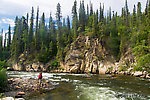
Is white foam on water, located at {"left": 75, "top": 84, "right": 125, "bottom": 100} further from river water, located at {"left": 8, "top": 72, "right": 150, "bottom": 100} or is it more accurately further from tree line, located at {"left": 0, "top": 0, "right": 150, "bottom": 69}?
tree line, located at {"left": 0, "top": 0, "right": 150, "bottom": 69}

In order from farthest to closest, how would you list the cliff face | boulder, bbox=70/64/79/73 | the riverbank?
boulder, bbox=70/64/79/73
the cliff face
the riverbank

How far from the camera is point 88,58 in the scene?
144 ft

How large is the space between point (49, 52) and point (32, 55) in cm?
1063

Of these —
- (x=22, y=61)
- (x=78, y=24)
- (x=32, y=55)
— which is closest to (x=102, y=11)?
(x=78, y=24)

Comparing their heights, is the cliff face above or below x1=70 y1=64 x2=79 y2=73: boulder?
above

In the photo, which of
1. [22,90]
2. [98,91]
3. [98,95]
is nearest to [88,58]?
[98,91]

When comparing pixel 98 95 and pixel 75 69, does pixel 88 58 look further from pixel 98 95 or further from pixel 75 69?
pixel 98 95

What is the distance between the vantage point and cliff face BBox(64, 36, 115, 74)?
4084 centimetres

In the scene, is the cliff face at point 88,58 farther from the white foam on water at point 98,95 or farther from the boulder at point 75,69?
the white foam on water at point 98,95

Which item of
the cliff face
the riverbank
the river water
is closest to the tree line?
the cliff face

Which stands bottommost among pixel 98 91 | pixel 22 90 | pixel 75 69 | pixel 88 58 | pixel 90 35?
pixel 98 91

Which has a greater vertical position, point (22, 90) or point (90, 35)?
point (90, 35)

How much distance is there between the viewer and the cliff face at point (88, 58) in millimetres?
40844

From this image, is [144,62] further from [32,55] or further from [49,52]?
[32,55]
